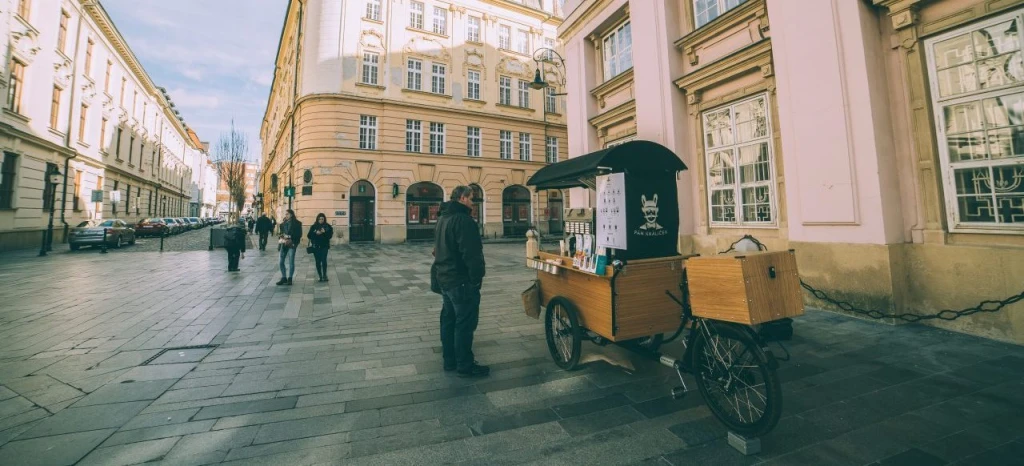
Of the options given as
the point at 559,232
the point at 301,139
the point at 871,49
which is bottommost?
the point at 559,232

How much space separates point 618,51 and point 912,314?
8.63m

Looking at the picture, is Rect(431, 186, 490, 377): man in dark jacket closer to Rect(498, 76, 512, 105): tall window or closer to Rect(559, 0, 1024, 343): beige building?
Rect(559, 0, 1024, 343): beige building

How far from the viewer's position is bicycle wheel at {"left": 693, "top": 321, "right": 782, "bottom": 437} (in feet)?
8.21

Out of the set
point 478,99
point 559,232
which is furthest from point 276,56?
point 559,232

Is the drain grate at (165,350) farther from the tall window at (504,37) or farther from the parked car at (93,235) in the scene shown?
the tall window at (504,37)

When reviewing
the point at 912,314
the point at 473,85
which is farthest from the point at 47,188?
the point at 912,314

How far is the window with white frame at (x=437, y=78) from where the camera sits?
24.3 m

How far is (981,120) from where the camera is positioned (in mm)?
4742

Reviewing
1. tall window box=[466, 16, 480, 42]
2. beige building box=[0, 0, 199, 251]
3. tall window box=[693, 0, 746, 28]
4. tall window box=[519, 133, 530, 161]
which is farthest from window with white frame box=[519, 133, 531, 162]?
beige building box=[0, 0, 199, 251]

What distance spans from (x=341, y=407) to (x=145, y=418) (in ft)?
4.89

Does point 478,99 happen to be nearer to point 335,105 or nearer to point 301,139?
point 335,105

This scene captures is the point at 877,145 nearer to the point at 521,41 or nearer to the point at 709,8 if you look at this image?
the point at 709,8

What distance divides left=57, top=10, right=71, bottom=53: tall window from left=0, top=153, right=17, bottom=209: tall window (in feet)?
25.0

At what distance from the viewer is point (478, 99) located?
25.6 meters
